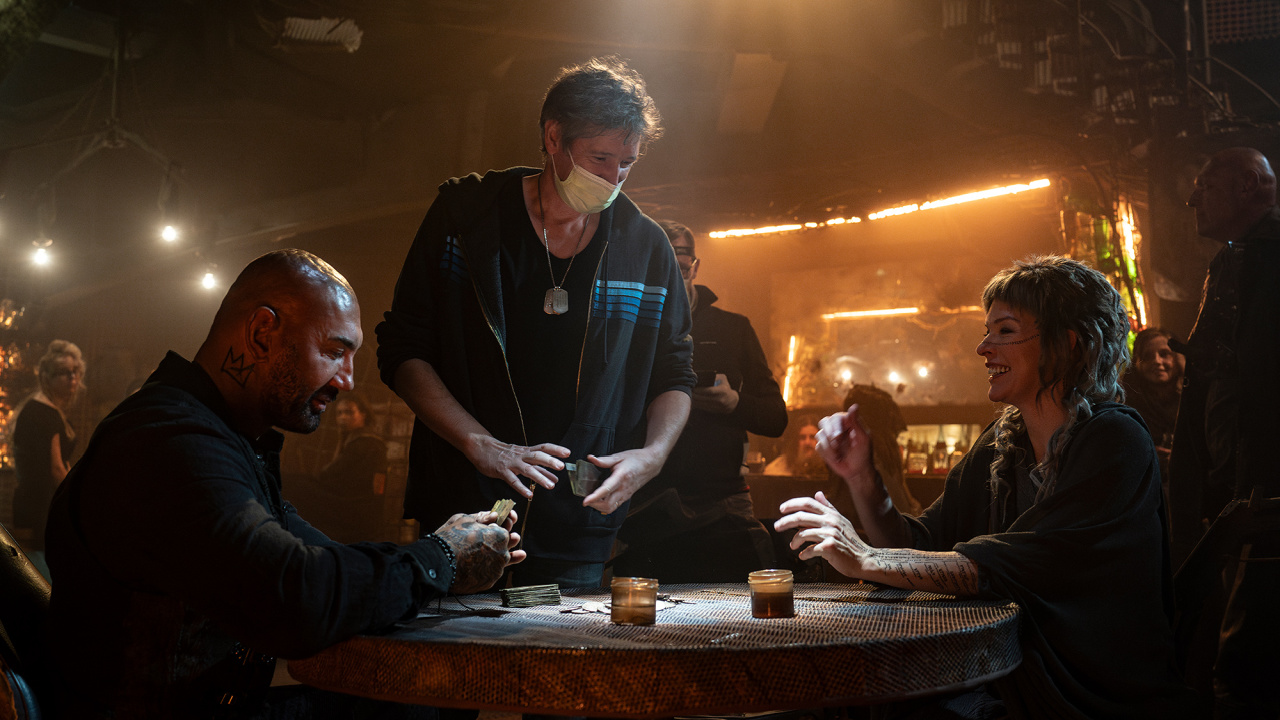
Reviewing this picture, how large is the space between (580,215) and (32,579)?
4.98ft

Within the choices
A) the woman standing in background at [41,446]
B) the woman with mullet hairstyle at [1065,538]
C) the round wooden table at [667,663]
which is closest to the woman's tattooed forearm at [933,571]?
Answer: the woman with mullet hairstyle at [1065,538]

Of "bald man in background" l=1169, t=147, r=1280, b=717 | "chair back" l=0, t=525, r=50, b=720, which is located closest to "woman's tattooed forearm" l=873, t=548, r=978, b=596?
"chair back" l=0, t=525, r=50, b=720

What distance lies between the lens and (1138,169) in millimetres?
7438

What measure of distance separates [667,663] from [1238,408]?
11.3 feet

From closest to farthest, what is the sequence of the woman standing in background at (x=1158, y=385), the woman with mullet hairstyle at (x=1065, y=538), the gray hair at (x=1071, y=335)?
the woman with mullet hairstyle at (x=1065, y=538)
the gray hair at (x=1071, y=335)
the woman standing in background at (x=1158, y=385)

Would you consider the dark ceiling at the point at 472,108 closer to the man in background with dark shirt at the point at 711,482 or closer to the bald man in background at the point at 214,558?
the man in background with dark shirt at the point at 711,482

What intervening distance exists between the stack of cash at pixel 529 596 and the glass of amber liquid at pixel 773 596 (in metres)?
0.43

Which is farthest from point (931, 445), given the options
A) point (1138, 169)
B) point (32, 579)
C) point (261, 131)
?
point (32, 579)

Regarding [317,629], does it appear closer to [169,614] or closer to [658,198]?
[169,614]

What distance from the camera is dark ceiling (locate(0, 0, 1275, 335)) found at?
6.62m

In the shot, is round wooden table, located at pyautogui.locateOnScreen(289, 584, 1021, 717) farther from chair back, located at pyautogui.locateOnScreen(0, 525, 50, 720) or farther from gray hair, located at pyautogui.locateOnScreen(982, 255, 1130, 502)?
gray hair, located at pyautogui.locateOnScreen(982, 255, 1130, 502)

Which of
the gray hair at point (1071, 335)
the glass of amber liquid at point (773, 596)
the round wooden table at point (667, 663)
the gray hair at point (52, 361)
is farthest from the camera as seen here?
the gray hair at point (52, 361)

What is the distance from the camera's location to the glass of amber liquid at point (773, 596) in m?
1.45

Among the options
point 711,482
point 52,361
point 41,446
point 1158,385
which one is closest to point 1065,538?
point 711,482
